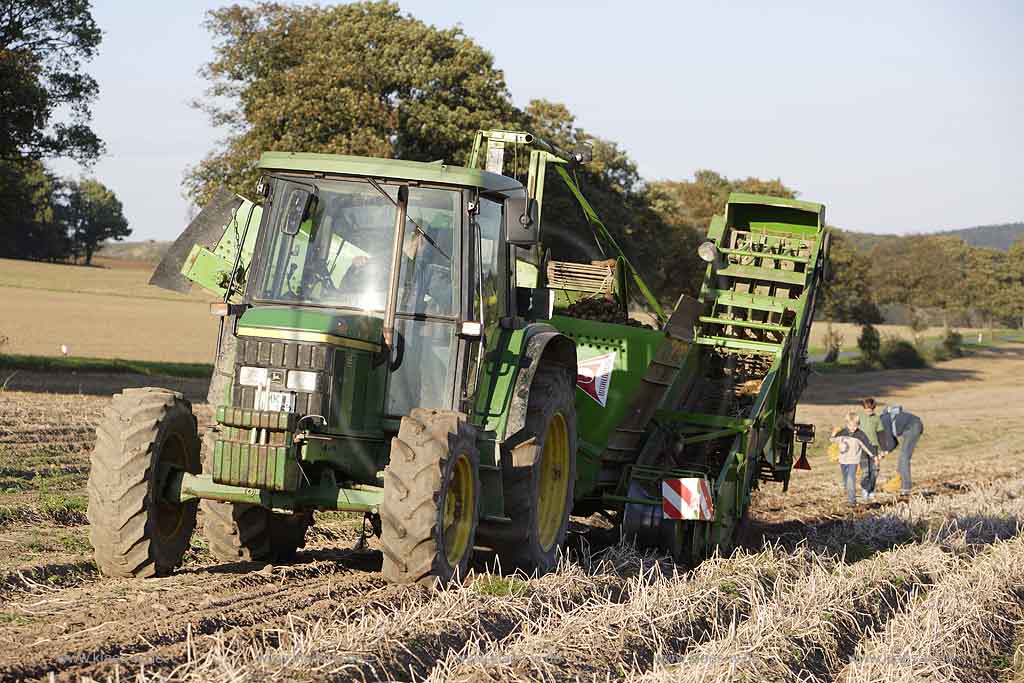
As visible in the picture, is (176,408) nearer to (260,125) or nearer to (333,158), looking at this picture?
(333,158)

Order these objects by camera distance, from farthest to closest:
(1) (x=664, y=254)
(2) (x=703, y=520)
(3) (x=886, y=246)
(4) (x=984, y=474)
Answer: (3) (x=886, y=246), (1) (x=664, y=254), (4) (x=984, y=474), (2) (x=703, y=520)

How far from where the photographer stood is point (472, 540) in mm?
7719

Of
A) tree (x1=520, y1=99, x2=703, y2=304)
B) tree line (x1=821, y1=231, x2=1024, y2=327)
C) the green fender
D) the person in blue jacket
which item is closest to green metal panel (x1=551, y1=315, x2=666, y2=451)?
the green fender

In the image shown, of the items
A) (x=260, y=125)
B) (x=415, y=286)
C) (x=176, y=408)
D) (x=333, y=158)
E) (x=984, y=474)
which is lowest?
(x=984, y=474)

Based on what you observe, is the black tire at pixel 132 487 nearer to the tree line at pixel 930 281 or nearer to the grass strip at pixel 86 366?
the grass strip at pixel 86 366

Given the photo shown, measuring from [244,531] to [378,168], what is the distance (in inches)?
98.6

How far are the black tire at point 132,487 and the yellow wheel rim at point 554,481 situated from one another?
261 cm

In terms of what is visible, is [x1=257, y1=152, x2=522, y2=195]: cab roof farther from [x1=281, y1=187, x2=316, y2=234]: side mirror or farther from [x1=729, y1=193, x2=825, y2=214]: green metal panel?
[x1=729, y1=193, x2=825, y2=214]: green metal panel

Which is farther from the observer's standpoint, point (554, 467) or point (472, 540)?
point (554, 467)

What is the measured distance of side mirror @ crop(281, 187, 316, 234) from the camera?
7836mm

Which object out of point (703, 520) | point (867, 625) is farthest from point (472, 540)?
point (703, 520)

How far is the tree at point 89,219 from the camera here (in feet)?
306

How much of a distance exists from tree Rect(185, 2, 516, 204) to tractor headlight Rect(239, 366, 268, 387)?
20.5 metres

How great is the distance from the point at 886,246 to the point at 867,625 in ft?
279
